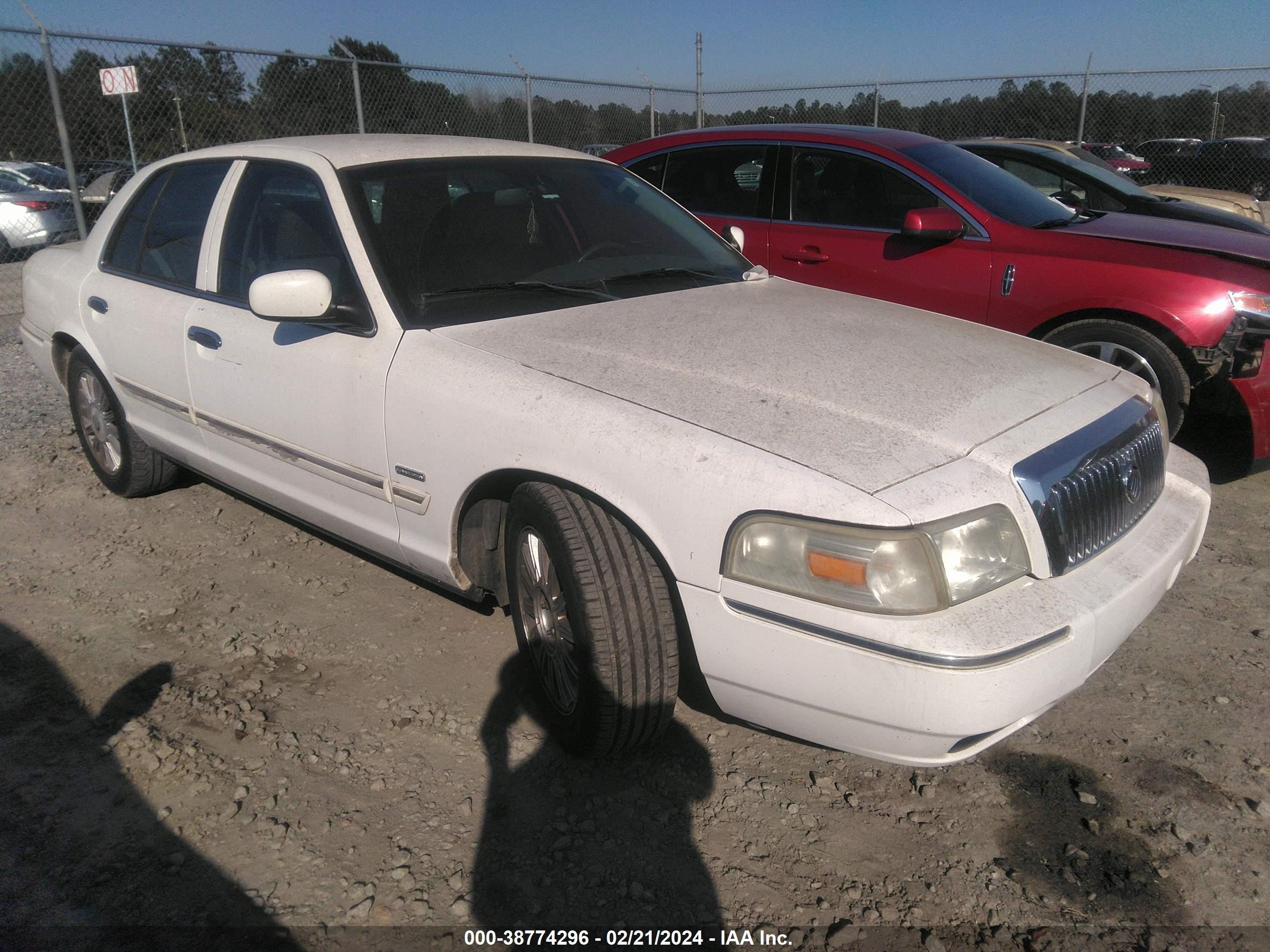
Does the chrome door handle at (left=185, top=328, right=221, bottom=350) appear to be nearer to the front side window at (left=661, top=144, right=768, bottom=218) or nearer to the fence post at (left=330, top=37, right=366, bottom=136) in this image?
the front side window at (left=661, top=144, right=768, bottom=218)

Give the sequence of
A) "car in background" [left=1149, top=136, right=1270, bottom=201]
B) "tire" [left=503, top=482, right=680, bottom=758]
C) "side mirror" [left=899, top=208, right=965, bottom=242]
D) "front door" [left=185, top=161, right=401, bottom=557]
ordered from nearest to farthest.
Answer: "tire" [left=503, top=482, right=680, bottom=758] → "front door" [left=185, top=161, right=401, bottom=557] → "side mirror" [left=899, top=208, right=965, bottom=242] → "car in background" [left=1149, top=136, right=1270, bottom=201]

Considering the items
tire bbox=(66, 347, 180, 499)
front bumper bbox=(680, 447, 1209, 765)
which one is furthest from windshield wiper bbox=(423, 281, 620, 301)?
tire bbox=(66, 347, 180, 499)

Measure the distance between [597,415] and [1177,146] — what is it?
2385 cm

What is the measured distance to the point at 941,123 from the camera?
18219 mm

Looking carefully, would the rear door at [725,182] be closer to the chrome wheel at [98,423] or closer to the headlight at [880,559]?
the chrome wheel at [98,423]

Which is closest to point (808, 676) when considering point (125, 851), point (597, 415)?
point (597, 415)

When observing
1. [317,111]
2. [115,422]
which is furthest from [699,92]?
[115,422]

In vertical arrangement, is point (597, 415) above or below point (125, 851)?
above

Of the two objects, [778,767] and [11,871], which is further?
[778,767]

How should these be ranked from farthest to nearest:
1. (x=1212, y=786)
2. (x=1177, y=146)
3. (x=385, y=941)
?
(x=1177, y=146) → (x=1212, y=786) → (x=385, y=941)

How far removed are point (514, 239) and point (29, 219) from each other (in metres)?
10.4

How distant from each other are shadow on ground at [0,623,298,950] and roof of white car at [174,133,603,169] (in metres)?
1.91

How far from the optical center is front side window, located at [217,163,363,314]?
3.21 meters

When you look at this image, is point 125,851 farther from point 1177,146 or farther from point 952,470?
point 1177,146
